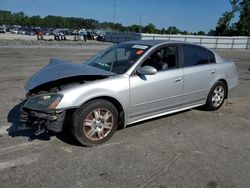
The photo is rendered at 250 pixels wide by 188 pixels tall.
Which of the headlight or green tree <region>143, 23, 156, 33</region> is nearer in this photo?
the headlight

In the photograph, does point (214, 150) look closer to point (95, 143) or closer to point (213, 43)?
point (95, 143)

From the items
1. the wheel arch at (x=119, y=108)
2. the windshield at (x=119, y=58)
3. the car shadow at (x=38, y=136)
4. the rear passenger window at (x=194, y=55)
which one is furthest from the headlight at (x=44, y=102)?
the rear passenger window at (x=194, y=55)

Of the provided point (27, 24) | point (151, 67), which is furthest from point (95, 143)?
point (27, 24)

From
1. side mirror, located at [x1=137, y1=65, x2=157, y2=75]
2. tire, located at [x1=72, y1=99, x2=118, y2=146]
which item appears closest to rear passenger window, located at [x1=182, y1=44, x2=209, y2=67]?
side mirror, located at [x1=137, y1=65, x2=157, y2=75]

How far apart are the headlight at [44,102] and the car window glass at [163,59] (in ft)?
5.21

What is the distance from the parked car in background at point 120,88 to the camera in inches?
154

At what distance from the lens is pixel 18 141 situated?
427 centimetres

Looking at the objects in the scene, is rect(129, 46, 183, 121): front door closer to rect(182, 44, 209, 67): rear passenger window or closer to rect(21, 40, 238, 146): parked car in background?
rect(21, 40, 238, 146): parked car in background

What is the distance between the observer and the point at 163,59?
5035 mm

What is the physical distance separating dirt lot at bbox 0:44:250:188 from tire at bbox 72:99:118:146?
151 millimetres

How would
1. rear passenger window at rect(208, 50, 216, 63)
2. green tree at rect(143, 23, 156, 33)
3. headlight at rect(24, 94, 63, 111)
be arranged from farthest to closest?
green tree at rect(143, 23, 156, 33) < rear passenger window at rect(208, 50, 216, 63) < headlight at rect(24, 94, 63, 111)

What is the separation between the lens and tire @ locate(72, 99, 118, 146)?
13.0 feet

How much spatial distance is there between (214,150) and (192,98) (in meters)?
1.49

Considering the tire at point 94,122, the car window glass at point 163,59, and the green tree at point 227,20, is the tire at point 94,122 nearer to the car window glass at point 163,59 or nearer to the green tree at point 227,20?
the car window glass at point 163,59
